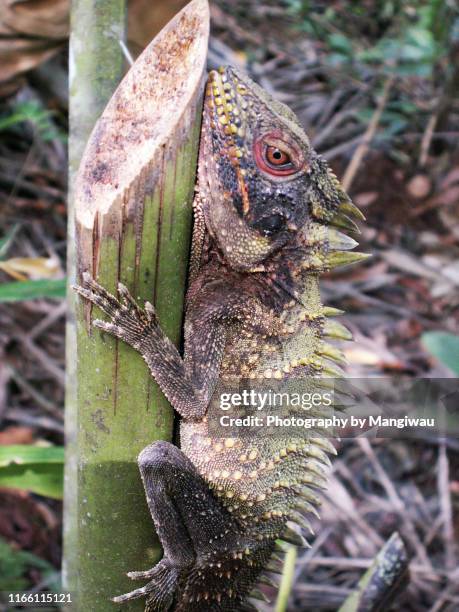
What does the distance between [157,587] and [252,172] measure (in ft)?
4.97

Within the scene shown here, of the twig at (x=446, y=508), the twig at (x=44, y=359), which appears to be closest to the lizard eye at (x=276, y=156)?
the twig at (x=44, y=359)

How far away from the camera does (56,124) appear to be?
641 centimetres

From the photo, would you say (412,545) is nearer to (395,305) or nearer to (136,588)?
(395,305)

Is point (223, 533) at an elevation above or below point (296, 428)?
below

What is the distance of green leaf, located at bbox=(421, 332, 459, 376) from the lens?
3229mm

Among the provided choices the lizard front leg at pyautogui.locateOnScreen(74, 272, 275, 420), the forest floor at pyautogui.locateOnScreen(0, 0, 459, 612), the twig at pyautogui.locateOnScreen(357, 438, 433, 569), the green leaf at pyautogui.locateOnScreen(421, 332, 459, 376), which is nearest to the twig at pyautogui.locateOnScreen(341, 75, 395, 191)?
the forest floor at pyautogui.locateOnScreen(0, 0, 459, 612)

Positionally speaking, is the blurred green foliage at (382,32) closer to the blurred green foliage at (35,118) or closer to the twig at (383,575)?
the blurred green foliage at (35,118)

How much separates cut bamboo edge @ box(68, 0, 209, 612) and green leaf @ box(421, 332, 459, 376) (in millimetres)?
1764

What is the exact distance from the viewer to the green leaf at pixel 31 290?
8.57 ft

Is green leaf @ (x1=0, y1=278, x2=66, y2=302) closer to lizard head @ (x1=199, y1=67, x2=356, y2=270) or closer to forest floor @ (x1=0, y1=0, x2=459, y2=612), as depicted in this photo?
forest floor @ (x1=0, y1=0, x2=459, y2=612)

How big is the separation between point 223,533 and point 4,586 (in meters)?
2.18

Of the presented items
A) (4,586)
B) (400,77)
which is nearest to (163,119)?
(4,586)

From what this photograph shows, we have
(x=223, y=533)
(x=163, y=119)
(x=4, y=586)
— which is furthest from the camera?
(x=4, y=586)

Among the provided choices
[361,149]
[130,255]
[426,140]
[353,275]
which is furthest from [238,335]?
[426,140]
